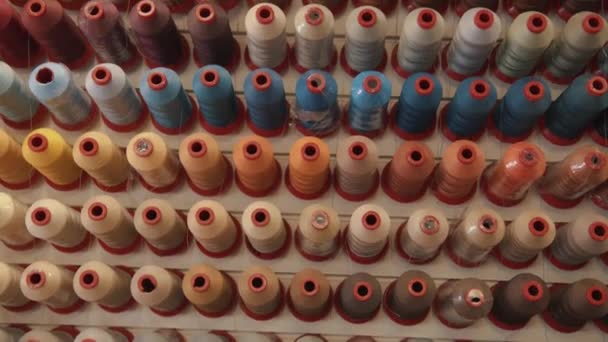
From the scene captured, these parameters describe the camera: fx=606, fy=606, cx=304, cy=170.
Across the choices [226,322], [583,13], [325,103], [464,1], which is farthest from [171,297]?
[583,13]

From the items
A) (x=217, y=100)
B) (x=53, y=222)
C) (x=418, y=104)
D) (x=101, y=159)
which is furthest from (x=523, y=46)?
(x=53, y=222)

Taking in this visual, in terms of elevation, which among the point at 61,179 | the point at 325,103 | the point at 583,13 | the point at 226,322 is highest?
the point at 583,13

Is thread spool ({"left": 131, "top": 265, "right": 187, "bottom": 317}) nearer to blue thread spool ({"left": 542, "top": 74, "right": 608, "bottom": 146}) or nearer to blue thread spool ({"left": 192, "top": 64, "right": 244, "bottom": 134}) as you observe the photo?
blue thread spool ({"left": 192, "top": 64, "right": 244, "bottom": 134})

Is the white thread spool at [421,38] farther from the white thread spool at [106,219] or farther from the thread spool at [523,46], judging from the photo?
the white thread spool at [106,219]

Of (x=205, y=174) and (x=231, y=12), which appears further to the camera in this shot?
(x=231, y=12)

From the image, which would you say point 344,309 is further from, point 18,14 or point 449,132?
point 18,14

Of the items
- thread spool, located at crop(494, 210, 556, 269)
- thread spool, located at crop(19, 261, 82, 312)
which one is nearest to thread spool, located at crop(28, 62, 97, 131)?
thread spool, located at crop(19, 261, 82, 312)

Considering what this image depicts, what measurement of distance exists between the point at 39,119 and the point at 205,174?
0.38m

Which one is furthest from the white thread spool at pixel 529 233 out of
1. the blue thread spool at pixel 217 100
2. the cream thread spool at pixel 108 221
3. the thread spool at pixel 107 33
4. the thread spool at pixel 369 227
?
the thread spool at pixel 107 33

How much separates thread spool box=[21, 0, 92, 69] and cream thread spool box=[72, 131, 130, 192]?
20 cm

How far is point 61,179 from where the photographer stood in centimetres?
113

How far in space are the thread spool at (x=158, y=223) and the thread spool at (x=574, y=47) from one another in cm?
76

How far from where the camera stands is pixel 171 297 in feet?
3.55

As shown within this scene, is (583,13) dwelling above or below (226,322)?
above
